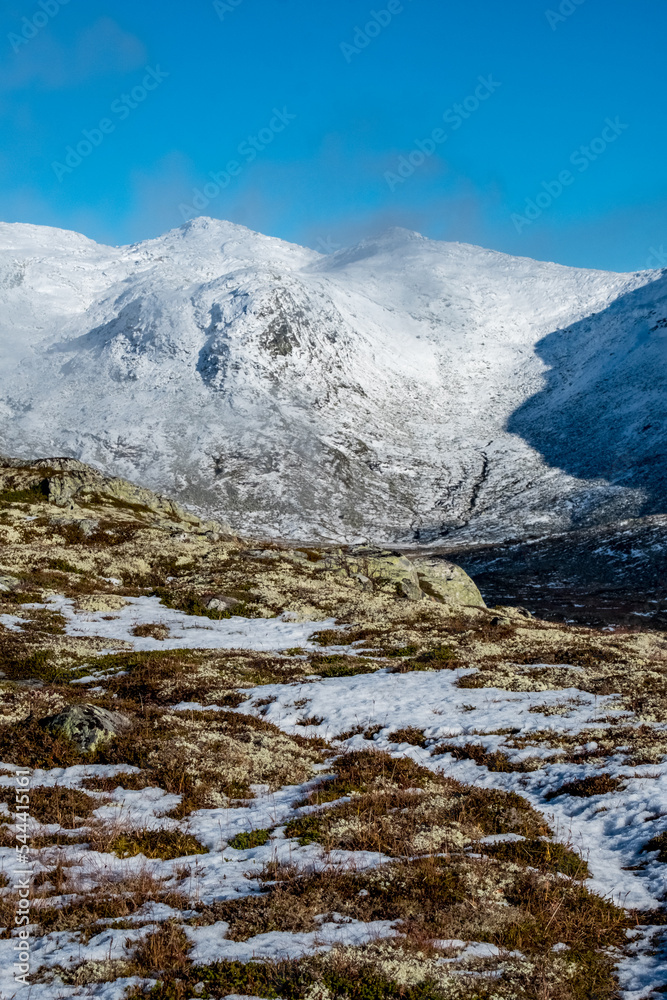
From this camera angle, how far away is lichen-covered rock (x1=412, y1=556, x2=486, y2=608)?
56.8 metres

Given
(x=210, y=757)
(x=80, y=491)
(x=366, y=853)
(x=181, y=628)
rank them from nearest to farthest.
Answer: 1. (x=366, y=853)
2. (x=210, y=757)
3. (x=181, y=628)
4. (x=80, y=491)

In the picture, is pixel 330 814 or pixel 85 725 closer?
pixel 330 814

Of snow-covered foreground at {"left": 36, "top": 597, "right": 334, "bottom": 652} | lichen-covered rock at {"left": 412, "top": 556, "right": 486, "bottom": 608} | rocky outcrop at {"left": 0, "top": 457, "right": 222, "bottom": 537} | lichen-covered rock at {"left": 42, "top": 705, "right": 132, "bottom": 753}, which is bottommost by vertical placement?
lichen-covered rock at {"left": 42, "top": 705, "right": 132, "bottom": 753}

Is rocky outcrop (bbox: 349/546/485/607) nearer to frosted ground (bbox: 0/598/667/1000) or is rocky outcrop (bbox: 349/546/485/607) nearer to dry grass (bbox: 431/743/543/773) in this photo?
frosted ground (bbox: 0/598/667/1000)

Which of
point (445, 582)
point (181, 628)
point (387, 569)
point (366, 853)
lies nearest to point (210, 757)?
point (366, 853)

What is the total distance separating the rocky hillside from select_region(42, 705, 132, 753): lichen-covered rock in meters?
0.06

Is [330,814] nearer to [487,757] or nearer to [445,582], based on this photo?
[487,757]

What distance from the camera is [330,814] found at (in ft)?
39.6

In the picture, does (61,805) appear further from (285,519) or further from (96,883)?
(285,519)

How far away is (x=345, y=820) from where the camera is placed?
11781 mm

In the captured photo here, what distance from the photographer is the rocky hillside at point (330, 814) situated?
7859 millimetres

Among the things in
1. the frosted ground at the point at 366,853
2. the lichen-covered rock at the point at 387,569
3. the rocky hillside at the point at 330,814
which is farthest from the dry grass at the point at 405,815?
the lichen-covered rock at the point at 387,569

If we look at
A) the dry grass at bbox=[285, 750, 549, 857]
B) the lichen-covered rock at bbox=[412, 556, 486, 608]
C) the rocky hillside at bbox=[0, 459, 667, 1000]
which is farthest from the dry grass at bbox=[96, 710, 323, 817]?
the lichen-covered rock at bbox=[412, 556, 486, 608]

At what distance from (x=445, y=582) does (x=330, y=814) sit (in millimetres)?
48776
